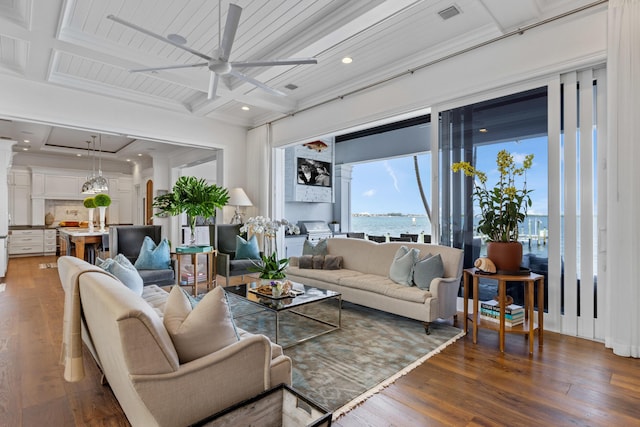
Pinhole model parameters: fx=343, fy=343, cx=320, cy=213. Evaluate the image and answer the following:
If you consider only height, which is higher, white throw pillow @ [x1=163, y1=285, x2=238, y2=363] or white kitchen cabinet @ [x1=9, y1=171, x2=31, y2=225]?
white kitchen cabinet @ [x1=9, y1=171, x2=31, y2=225]

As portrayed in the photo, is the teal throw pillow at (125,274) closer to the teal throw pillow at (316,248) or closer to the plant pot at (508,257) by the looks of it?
the teal throw pillow at (316,248)

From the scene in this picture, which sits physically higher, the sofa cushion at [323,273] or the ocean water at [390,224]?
the ocean water at [390,224]

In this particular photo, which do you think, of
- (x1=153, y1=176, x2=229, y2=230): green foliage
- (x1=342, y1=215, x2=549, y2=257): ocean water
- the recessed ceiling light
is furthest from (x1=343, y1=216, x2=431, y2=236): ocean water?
the recessed ceiling light

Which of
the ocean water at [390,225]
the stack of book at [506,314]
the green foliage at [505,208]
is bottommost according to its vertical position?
the stack of book at [506,314]

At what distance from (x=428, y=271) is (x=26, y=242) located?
10005mm

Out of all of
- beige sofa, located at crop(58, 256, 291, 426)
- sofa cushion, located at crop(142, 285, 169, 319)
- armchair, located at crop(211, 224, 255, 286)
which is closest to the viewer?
beige sofa, located at crop(58, 256, 291, 426)

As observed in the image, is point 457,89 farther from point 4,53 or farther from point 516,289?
point 4,53

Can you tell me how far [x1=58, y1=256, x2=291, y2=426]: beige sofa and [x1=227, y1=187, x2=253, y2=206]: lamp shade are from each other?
455 cm

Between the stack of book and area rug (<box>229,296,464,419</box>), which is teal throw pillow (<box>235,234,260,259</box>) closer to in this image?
area rug (<box>229,296,464,419</box>)

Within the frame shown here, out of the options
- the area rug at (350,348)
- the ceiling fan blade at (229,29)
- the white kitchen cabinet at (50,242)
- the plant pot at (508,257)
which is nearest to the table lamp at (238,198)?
the area rug at (350,348)

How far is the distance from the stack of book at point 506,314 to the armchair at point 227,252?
312 cm

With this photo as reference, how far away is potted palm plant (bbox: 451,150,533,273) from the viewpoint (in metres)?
3.04

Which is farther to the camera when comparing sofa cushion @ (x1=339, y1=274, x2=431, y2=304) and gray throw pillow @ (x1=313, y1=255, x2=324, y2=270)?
gray throw pillow @ (x1=313, y1=255, x2=324, y2=270)

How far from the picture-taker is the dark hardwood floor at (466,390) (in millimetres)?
1932
